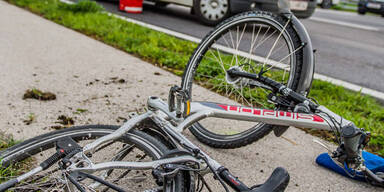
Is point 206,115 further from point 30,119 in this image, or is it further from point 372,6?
point 372,6

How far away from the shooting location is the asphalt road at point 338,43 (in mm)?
4484

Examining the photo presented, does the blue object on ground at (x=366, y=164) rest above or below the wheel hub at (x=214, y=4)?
below

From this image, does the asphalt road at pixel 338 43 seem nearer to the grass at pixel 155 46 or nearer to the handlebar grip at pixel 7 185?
the grass at pixel 155 46

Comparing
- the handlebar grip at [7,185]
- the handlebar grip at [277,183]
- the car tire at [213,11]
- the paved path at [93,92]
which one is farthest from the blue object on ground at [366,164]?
the car tire at [213,11]

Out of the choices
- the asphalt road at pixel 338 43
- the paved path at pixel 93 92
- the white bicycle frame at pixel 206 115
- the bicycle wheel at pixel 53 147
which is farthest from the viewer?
the asphalt road at pixel 338 43

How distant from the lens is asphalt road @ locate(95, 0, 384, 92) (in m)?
4.48

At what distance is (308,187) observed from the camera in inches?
79.4

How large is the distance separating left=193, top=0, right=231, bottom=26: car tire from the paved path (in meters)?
2.72

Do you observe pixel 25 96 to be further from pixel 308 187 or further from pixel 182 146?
pixel 308 187

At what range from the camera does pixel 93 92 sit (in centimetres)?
311

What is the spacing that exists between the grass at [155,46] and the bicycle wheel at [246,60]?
2.41ft

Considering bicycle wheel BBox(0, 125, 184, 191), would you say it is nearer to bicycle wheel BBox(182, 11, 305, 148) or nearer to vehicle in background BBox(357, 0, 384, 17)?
bicycle wheel BBox(182, 11, 305, 148)

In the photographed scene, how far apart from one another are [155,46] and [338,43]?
11.9 feet

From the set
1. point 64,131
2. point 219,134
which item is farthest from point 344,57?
point 64,131
